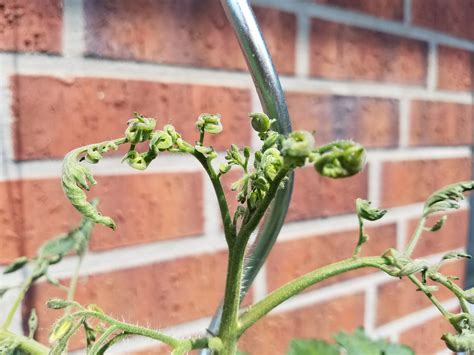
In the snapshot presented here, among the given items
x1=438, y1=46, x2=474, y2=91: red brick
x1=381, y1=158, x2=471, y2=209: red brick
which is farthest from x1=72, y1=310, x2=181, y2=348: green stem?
x1=438, y1=46, x2=474, y2=91: red brick

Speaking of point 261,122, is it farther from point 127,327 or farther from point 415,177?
point 415,177

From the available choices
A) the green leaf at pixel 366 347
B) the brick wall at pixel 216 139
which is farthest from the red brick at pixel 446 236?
the green leaf at pixel 366 347

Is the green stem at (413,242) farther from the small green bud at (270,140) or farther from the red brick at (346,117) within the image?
the red brick at (346,117)

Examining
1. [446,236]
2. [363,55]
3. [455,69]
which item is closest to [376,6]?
[363,55]

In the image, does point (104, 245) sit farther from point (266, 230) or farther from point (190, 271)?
point (266, 230)

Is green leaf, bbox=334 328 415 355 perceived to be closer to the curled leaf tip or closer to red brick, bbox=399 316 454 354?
the curled leaf tip

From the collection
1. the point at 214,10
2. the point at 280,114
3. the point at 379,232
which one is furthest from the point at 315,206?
the point at 280,114
